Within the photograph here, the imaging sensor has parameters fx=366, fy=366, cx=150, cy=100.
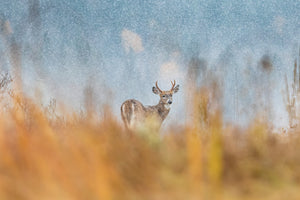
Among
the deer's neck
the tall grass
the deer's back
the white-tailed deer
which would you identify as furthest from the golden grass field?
the deer's neck

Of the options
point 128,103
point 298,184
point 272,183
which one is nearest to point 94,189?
point 272,183

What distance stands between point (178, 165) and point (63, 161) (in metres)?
0.56

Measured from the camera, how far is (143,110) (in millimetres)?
7871

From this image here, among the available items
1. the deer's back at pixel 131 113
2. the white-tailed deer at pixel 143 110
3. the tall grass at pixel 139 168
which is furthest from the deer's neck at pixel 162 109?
the tall grass at pixel 139 168

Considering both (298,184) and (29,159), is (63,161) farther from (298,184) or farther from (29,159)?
(298,184)

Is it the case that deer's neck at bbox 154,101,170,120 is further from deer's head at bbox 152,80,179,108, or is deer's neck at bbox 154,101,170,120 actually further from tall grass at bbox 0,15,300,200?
tall grass at bbox 0,15,300,200

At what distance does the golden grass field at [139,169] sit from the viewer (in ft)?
4.76

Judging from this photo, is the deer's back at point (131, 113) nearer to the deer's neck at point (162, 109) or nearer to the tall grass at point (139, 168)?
the deer's neck at point (162, 109)

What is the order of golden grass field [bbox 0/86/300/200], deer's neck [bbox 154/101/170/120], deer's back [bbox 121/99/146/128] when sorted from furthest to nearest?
deer's neck [bbox 154/101/170/120] → deer's back [bbox 121/99/146/128] → golden grass field [bbox 0/86/300/200]

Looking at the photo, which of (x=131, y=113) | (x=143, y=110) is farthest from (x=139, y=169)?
(x=143, y=110)

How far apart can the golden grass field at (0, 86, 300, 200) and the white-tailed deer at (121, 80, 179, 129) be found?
3.99 metres

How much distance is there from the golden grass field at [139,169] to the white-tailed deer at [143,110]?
3986 millimetres

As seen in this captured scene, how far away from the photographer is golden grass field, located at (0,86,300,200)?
57.1 inches

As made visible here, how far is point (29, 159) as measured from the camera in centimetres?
166
